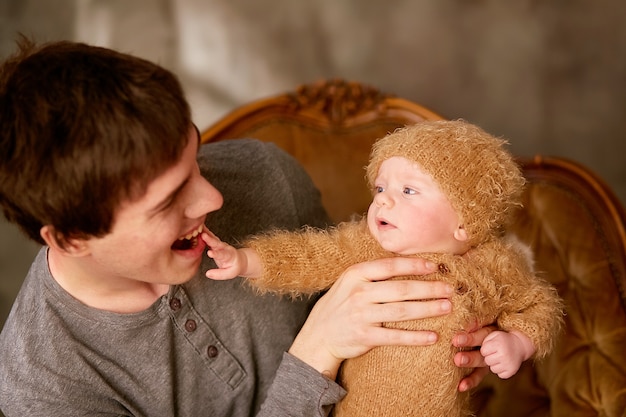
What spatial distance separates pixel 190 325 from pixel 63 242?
33 centimetres

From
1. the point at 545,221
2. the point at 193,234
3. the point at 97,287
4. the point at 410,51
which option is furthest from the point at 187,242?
the point at 410,51

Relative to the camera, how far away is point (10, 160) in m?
0.95

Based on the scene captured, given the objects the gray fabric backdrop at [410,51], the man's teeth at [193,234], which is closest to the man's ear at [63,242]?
the man's teeth at [193,234]

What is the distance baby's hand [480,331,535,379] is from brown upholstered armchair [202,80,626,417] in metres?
0.31

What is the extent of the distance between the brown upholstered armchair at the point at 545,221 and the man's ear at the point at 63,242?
2.98 ft

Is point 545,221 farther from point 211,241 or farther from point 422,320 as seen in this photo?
point 211,241

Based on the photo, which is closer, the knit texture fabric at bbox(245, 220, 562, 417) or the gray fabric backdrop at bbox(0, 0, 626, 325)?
the knit texture fabric at bbox(245, 220, 562, 417)

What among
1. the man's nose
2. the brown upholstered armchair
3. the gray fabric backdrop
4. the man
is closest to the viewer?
the man

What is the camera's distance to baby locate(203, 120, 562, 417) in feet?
3.62

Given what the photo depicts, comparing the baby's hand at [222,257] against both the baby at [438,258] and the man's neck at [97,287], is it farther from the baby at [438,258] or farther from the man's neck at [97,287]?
the man's neck at [97,287]

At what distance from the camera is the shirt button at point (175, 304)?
1.25 meters

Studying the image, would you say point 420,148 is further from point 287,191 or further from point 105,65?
point 105,65

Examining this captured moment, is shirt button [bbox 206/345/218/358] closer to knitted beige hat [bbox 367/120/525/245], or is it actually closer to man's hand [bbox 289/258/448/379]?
man's hand [bbox 289/258/448/379]

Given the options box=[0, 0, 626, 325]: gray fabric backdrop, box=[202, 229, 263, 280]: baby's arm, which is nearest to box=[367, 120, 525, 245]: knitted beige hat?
box=[202, 229, 263, 280]: baby's arm
